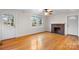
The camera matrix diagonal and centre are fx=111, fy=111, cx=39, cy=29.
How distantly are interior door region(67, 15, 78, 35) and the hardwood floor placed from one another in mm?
88

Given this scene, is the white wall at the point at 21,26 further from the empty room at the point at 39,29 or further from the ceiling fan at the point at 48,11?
the ceiling fan at the point at 48,11

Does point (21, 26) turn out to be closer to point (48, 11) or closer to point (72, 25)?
point (48, 11)

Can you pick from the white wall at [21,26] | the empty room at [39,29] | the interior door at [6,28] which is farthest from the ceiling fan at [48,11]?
the interior door at [6,28]

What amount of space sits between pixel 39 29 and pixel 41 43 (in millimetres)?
215

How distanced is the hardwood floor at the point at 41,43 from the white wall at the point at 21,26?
0.08 m

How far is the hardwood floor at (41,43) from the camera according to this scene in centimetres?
155

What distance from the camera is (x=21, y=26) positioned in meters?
1.62

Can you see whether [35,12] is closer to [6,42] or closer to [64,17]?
[64,17]

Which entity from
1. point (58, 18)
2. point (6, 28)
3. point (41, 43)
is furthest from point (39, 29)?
point (6, 28)

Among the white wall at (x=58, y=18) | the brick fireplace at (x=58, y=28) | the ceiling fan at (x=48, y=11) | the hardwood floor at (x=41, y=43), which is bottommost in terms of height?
the hardwood floor at (x=41, y=43)

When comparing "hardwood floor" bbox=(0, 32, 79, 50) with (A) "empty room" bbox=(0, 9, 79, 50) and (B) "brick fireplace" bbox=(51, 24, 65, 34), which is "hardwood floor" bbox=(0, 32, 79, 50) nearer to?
(A) "empty room" bbox=(0, 9, 79, 50)

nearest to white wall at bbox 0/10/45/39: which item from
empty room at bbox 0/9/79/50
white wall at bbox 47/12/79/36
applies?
empty room at bbox 0/9/79/50

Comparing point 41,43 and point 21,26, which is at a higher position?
point 21,26
